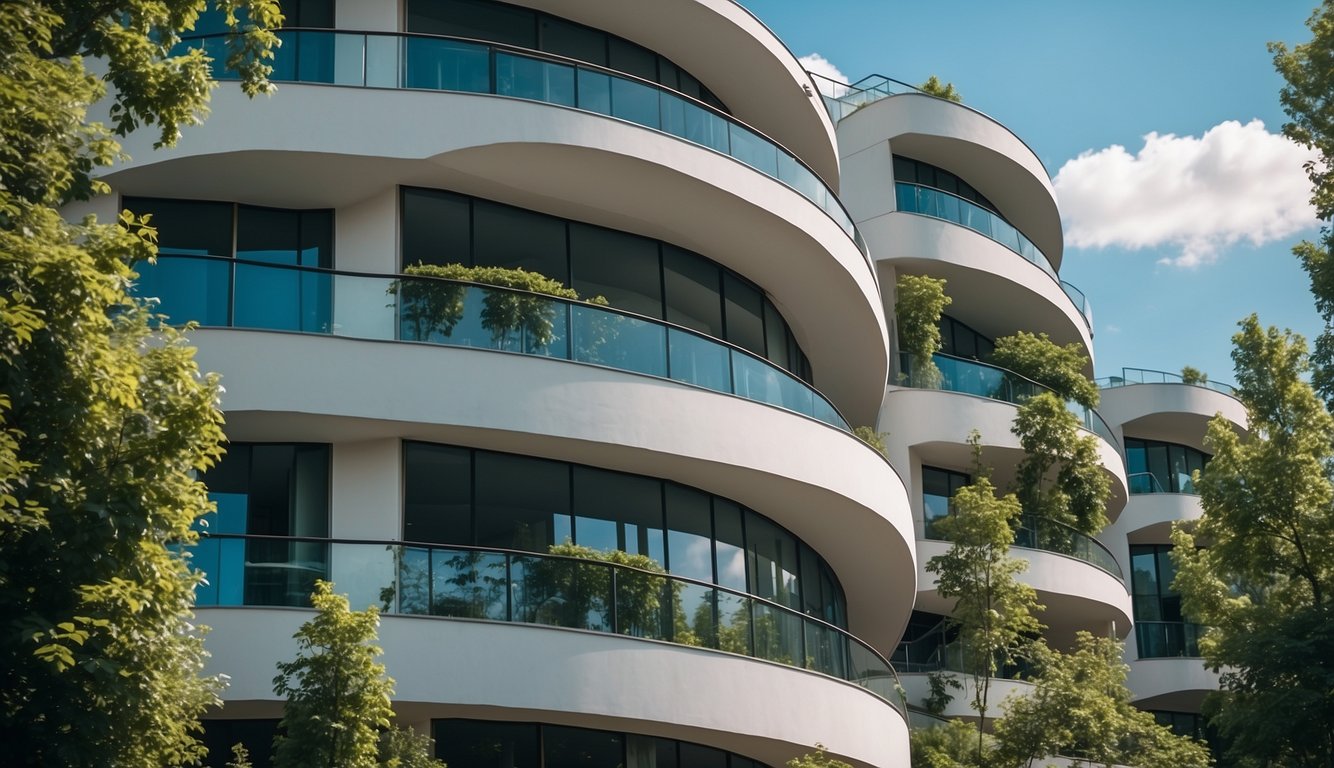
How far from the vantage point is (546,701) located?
766 inches

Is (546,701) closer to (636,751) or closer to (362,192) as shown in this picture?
(636,751)

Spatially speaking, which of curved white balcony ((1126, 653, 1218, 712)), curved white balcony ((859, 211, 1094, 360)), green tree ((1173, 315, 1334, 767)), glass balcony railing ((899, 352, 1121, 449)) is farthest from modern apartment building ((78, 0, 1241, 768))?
curved white balcony ((1126, 653, 1218, 712))

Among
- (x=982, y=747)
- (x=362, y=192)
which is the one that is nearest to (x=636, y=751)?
(x=362, y=192)

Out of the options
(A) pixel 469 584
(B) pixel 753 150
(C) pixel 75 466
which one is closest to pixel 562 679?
(A) pixel 469 584

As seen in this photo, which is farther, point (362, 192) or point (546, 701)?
point (362, 192)

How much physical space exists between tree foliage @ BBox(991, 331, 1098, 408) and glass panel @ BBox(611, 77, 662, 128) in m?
18.6

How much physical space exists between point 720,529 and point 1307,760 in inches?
536

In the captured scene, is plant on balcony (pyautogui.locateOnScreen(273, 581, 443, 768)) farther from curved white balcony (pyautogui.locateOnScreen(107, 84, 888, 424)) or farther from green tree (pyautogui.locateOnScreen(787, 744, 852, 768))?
curved white balcony (pyautogui.locateOnScreen(107, 84, 888, 424))

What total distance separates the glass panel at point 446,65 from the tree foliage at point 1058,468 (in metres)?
19.5

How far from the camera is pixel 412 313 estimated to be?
2061 centimetres

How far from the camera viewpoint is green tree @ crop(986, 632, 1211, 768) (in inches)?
1182

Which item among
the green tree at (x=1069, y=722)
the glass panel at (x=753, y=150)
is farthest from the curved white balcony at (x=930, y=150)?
the glass panel at (x=753, y=150)

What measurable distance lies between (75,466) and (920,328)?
2647 centimetres

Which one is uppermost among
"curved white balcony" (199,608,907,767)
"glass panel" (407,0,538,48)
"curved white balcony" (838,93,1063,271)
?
"curved white balcony" (838,93,1063,271)
